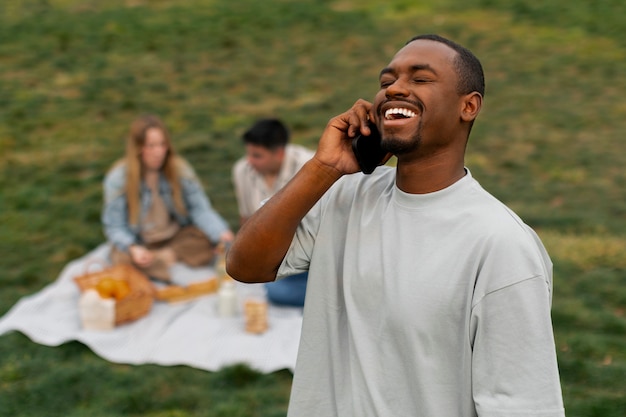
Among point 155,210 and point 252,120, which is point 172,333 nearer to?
point 155,210

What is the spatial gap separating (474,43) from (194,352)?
7.46m

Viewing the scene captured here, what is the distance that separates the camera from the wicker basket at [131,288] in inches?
205

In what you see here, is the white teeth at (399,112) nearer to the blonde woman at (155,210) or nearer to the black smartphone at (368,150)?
the black smartphone at (368,150)

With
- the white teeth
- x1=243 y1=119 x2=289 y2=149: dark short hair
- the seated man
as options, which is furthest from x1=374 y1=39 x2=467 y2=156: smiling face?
x1=243 y1=119 x2=289 y2=149: dark short hair

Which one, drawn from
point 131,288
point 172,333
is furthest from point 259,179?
point 172,333

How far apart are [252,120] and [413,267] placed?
717 centimetres

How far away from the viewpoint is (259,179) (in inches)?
228

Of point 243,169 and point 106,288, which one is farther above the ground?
point 243,169

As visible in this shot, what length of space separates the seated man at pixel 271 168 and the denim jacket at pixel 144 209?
1.16 feet

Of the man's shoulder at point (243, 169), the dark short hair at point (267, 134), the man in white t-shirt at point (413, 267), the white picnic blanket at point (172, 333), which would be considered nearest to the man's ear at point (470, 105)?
the man in white t-shirt at point (413, 267)

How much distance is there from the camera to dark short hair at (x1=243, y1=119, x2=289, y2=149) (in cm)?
547

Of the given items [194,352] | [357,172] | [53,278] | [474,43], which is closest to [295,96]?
[474,43]

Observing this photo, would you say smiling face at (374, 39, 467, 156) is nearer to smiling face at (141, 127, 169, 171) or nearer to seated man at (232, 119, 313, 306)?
seated man at (232, 119, 313, 306)

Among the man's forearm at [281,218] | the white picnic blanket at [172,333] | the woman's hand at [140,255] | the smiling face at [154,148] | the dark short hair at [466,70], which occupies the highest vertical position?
the dark short hair at [466,70]
